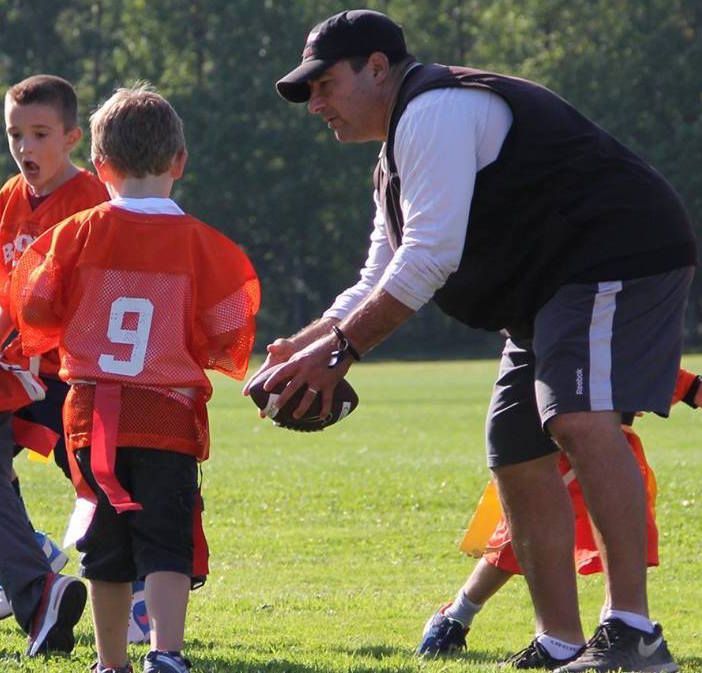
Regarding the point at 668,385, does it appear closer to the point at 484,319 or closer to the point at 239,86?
the point at 484,319

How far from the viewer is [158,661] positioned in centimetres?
484

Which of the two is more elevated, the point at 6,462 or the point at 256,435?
the point at 6,462

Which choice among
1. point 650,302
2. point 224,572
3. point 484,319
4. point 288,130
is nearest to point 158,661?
point 484,319

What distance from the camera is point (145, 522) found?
495cm

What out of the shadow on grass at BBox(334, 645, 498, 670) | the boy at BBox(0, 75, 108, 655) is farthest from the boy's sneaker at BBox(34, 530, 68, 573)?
the shadow on grass at BBox(334, 645, 498, 670)

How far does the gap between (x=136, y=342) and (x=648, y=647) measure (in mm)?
1758

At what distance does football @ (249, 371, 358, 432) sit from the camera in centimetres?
491

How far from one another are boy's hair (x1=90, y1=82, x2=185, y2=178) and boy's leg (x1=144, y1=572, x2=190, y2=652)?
1.20 metres

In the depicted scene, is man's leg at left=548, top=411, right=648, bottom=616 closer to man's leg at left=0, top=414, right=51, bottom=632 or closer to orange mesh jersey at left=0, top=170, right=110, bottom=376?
man's leg at left=0, top=414, right=51, bottom=632

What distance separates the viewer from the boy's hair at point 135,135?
5.07 metres

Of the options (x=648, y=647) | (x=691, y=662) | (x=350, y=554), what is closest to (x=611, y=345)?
(x=648, y=647)

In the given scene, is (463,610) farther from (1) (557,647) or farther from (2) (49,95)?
(2) (49,95)

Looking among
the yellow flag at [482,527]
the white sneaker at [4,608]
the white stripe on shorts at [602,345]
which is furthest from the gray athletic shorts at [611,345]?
the white sneaker at [4,608]

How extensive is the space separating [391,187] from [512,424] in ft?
3.14
